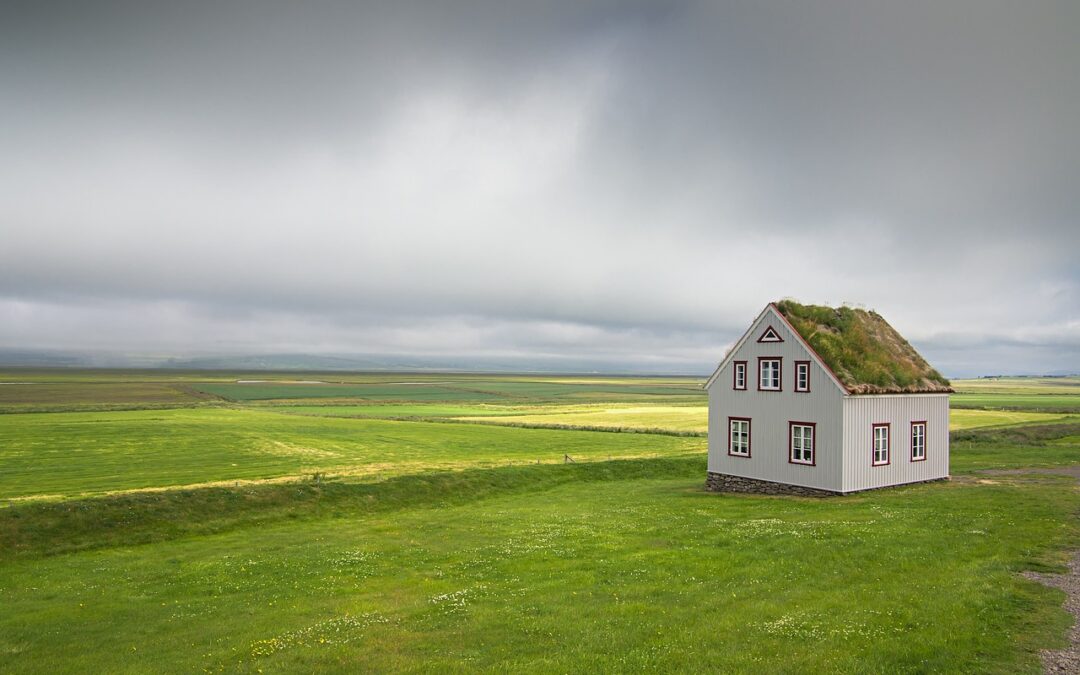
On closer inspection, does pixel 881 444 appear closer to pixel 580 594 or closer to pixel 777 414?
pixel 777 414

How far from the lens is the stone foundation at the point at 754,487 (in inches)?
1582

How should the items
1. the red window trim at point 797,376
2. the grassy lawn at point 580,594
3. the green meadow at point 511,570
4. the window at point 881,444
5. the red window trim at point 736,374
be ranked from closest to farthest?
the grassy lawn at point 580,594 → the green meadow at point 511,570 → the window at point 881,444 → the red window trim at point 797,376 → the red window trim at point 736,374

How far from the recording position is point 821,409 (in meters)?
40.1

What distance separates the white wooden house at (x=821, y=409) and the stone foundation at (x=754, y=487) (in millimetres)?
67

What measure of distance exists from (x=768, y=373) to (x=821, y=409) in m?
4.51

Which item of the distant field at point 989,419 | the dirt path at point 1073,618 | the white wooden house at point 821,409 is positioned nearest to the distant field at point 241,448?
the white wooden house at point 821,409

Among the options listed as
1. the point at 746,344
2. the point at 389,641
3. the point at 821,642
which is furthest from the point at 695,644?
the point at 746,344

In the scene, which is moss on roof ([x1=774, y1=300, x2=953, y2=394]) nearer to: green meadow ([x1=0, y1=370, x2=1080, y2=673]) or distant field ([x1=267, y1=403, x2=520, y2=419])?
green meadow ([x1=0, y1=370, x2=1080, y2=673])

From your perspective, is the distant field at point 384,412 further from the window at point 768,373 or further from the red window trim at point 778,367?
the window at point 768,373

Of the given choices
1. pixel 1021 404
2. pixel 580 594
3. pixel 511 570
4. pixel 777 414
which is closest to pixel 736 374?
pixel 777 414

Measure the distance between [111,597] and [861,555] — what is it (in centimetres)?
2582

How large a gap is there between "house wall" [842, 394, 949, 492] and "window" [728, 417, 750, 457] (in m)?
6.90

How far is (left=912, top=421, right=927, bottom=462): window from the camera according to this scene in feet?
141

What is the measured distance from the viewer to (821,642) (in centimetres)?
1456
